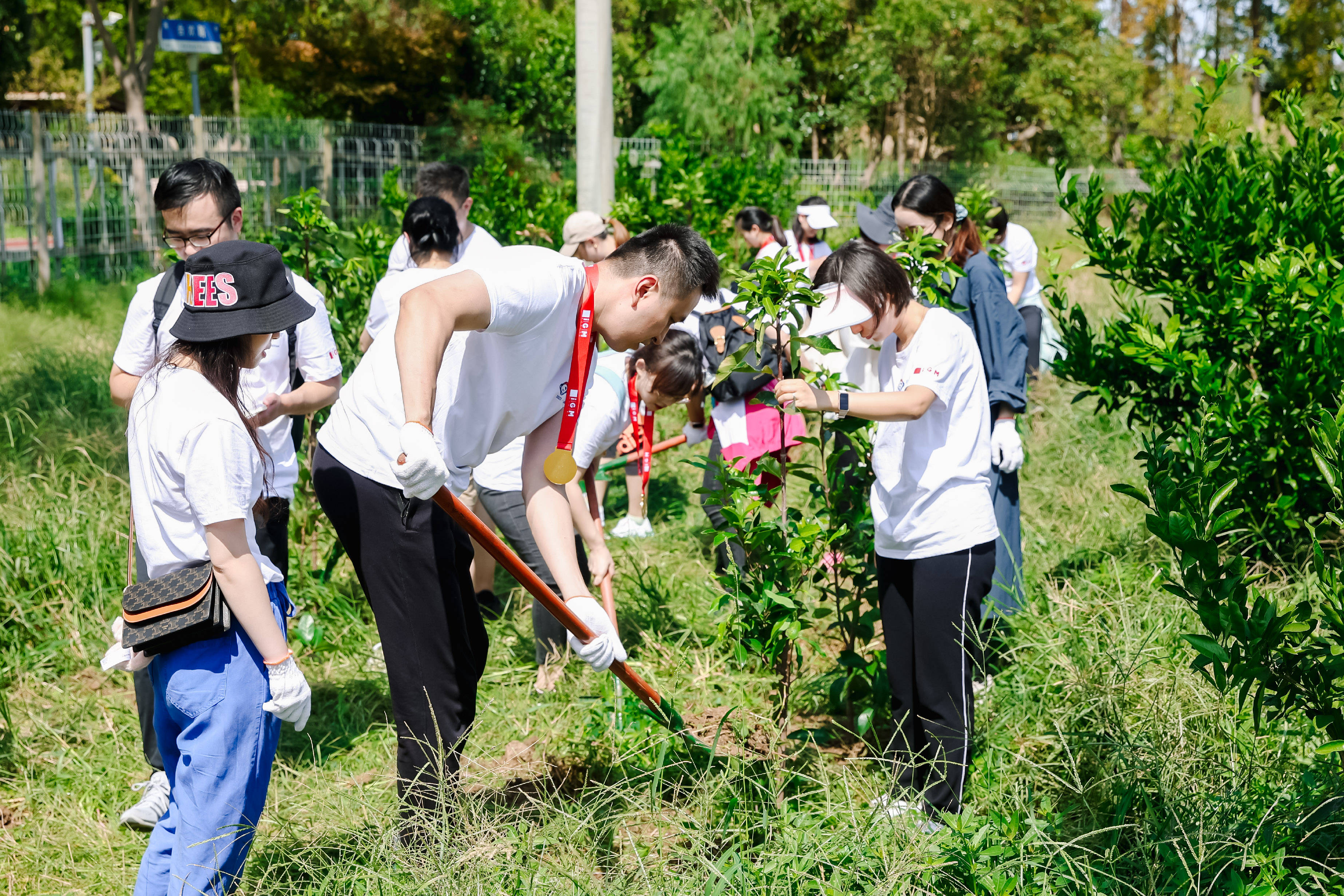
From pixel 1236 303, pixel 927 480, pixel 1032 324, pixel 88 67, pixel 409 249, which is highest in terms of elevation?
pixel 88 67

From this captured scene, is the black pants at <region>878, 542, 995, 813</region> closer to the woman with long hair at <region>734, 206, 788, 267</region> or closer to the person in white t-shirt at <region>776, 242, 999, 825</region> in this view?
the person in white t-shirt at <region>776, 242, 999, 825</region>

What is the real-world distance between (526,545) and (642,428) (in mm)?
1376

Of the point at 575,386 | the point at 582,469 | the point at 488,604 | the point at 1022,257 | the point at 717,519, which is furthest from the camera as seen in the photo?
the point at 1022,257

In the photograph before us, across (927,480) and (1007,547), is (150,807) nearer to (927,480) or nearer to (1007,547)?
(927,480)

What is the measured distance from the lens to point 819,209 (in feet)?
21.9

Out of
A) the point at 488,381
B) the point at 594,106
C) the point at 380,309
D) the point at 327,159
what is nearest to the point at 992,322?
the point at 488,381

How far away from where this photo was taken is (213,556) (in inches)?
82.5

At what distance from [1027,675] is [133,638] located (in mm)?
2692

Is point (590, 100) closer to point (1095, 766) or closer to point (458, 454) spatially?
point (458, 454)

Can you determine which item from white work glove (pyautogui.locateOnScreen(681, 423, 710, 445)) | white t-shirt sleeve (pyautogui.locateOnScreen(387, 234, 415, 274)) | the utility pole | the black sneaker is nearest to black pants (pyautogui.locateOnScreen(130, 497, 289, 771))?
the black sneaker

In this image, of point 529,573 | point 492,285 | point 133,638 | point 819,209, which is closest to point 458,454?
point 529,573

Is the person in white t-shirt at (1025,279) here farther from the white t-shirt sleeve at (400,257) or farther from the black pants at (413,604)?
the black pants at (413,604)

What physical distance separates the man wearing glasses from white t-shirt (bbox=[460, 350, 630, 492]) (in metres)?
0.61

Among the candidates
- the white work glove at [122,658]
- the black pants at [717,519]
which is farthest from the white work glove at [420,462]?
the black pants at [717,519]
